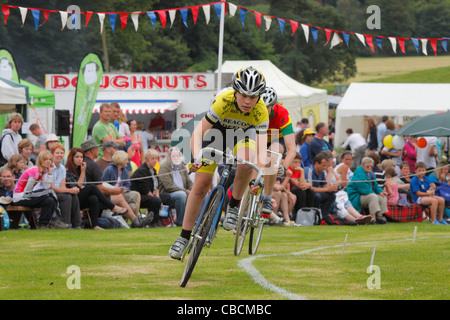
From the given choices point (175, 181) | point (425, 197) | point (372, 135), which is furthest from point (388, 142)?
point (175, 181)

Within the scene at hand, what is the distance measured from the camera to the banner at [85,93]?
65.3ft

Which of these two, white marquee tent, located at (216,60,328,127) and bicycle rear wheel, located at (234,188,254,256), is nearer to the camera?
bicycle rear wheel, located at (234,188,254,256)

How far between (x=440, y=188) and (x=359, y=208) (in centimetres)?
226

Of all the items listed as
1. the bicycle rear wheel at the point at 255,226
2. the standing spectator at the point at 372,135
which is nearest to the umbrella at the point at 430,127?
the standing spectator at the point at 372,135

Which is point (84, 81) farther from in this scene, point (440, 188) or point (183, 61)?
point (183, 61)

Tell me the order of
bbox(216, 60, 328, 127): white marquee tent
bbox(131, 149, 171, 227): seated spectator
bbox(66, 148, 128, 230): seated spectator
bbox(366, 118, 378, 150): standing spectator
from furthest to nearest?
bbox(216, 60, 328, 127): white marquee tent, bbox(366, 118, 378, 150): standing spectator, bbox(131, 149, 171, 227): seated spectator, bbox(66, 148, 128, 230): seated spectator

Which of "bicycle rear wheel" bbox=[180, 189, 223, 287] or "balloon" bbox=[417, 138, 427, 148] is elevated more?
"balloon" bbox=[417, 138, 427, 148]

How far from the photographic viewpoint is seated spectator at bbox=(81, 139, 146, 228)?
14.6m

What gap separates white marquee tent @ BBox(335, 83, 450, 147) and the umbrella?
1775 cm

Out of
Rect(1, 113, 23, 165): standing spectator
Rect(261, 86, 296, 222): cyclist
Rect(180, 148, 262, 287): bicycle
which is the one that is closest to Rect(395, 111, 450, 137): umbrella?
Rect(1, 113, 23, 165): standing spectator

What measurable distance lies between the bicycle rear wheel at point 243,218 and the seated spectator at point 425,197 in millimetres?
8460

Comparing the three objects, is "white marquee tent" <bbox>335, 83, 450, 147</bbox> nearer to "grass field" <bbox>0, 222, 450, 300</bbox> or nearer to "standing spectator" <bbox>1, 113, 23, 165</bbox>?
"standing spectator" <bbox>1, 113, 23, 165</bbox>

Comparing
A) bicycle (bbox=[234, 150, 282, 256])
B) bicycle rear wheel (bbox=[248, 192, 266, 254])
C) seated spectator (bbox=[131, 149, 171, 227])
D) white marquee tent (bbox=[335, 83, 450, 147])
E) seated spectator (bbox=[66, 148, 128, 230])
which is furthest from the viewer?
white marquee tent (bbox=[335, 83, 450, 147])

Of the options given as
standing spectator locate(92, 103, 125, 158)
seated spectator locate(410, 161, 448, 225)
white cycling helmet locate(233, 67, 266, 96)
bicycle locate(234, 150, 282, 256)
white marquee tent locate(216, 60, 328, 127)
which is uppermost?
white marquee tent locate(216, 60, 328, 127)
